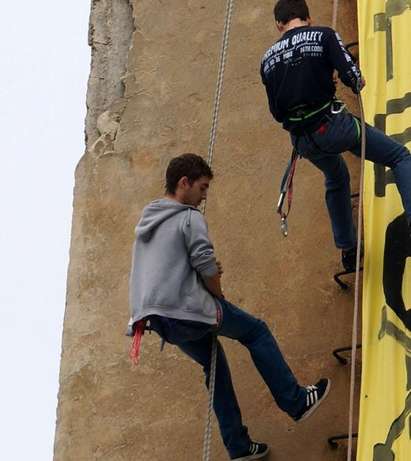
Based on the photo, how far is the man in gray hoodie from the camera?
5.93 meters

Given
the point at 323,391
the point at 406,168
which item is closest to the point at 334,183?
the point at 406,168

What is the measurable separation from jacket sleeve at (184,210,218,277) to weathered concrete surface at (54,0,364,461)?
102 cm

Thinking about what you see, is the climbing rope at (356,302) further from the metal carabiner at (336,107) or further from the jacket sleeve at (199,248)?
the jacket sleeve at (199,248)

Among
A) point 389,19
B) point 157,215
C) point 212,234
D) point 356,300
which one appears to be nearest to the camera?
point 157,215

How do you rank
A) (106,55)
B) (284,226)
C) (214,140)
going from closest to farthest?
(284,226)
(214,140)
(106,55)

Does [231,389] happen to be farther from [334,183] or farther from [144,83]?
[144,83]

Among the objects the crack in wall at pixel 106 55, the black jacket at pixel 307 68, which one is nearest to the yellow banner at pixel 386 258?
the black jacket at pixel 307 68

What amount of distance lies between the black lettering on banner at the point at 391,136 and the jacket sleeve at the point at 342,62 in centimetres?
67

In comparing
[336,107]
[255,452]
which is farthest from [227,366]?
[336,107]

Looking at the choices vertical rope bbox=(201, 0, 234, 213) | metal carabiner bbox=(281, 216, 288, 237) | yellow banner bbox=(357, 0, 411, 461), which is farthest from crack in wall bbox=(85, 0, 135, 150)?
yellow banner bbox=(357, 0, 411, 461)

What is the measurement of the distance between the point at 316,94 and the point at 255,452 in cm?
170

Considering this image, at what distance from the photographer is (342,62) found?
6059 mm

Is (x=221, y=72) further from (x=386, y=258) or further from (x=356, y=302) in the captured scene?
(x=356, y=302)

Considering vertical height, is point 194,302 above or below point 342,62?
below
